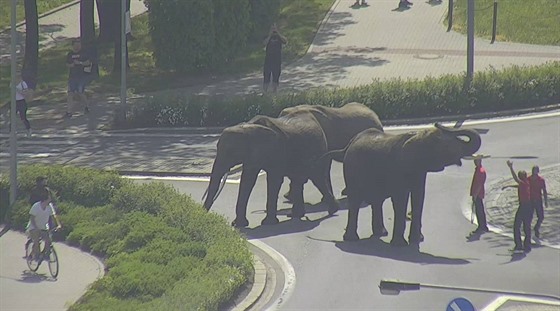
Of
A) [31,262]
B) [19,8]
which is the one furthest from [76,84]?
[19,8]

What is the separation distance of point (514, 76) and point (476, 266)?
13.4 metres

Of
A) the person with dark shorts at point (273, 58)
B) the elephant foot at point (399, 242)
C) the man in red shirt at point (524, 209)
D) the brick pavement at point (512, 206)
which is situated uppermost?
the person with dark shorts at point (273, 58)

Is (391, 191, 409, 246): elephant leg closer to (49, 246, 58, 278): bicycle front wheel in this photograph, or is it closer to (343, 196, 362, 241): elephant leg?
(343, 196, 362, 241): elephant leg

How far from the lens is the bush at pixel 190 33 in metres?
38.9

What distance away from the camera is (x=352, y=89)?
33594 mm

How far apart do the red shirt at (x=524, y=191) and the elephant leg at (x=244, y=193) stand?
5.00m

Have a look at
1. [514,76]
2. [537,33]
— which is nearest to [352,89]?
[514,76]

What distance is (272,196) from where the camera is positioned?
80.3 ft

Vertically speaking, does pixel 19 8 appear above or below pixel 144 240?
above

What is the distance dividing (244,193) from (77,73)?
1194 cm

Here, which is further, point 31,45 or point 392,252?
point 31,45

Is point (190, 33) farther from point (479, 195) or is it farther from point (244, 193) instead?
point (479, 195)

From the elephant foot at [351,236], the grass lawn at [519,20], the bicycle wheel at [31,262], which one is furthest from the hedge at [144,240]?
the grass lawn at [519,20]

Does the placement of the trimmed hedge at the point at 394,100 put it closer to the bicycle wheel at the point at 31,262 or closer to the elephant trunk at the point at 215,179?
the elephant trunk at the point at 215,179
